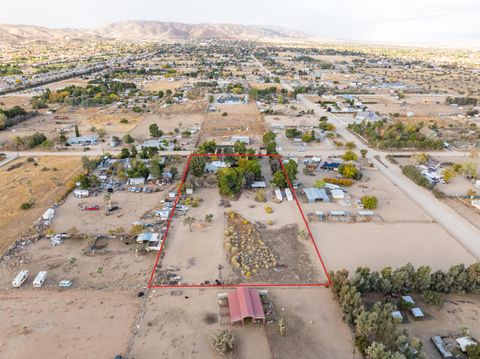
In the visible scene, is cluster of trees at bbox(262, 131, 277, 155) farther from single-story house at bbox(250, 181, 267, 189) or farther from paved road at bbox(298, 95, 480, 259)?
paved road at bbox(298, 95, 480, 259)

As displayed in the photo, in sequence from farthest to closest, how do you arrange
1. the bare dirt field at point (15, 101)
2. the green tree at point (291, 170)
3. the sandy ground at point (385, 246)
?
the bare dirt field at point (15, 101) → the green tree at point (291, 170) → the sandy ground at point (385, 246)

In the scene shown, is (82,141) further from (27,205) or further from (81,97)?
(81,97)

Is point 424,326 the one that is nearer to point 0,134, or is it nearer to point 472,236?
point 472,236

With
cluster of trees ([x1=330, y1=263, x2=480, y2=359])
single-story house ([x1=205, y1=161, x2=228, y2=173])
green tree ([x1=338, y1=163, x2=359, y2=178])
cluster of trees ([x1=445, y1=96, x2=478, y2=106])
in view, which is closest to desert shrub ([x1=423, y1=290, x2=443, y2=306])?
cluster of trees ([x1=330, y1=263, x2=480, y2=359])

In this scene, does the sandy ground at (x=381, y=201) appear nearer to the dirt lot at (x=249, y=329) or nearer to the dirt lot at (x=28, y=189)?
the dirt lot at (x=249, y=329)

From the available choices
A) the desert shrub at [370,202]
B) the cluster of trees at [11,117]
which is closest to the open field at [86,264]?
the desert shrub at [370,202]
